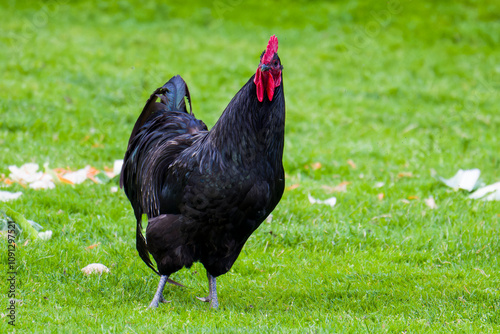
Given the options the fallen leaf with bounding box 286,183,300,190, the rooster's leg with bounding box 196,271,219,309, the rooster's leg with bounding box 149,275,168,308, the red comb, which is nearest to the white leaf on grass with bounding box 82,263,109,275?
the rooster's leg with bounding box 149,275,168,308

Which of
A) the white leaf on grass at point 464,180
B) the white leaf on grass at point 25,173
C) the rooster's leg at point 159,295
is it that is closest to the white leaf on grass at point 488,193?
the white leaf on grass at point 464,180

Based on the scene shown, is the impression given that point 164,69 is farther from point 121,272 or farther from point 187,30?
point 121,272

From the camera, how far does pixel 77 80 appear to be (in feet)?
35.3

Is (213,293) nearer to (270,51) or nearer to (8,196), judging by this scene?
(270,51)

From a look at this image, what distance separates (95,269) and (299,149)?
4.41m

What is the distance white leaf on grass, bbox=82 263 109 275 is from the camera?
457 centimetres

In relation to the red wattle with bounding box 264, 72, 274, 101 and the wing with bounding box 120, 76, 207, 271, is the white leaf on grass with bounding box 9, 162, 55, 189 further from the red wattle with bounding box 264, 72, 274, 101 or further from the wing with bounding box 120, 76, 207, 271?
the red wattle with bounding box 264, 72, 274, 101

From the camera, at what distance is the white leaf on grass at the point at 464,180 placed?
6.76 m

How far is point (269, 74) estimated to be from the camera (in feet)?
12.1

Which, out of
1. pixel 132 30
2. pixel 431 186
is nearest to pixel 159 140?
pixel 431 186

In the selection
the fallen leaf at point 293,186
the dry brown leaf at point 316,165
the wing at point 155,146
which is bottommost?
the dry brown leaf at point 316,165

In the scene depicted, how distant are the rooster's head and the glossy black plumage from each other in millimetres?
78

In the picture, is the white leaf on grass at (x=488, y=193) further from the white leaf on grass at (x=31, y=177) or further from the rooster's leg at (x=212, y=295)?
the white leaf on grass at (x=31, y=177)

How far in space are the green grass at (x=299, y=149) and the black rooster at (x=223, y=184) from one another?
47 cm
